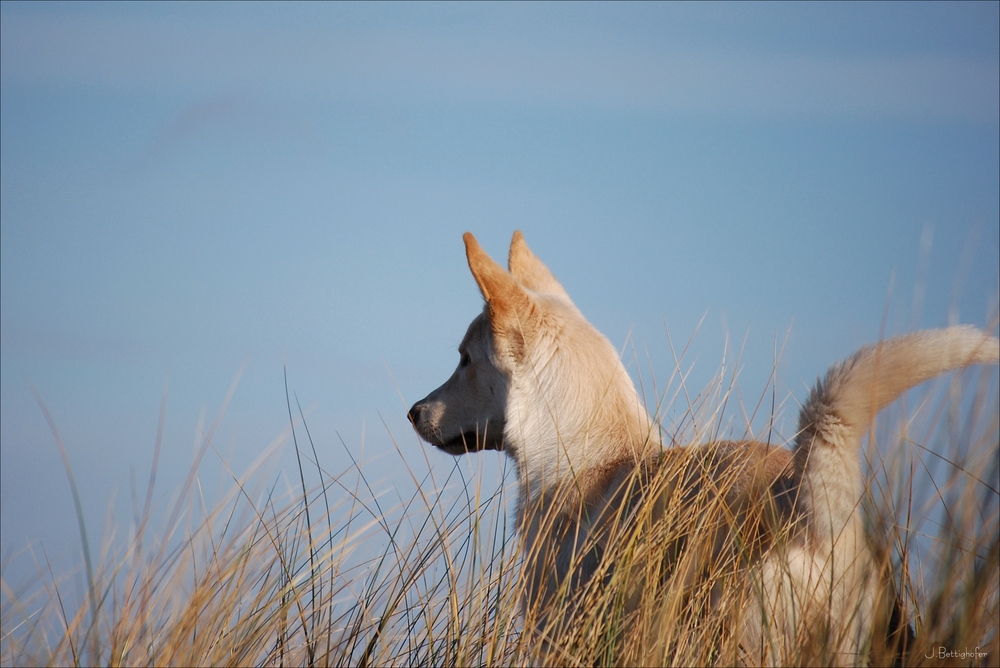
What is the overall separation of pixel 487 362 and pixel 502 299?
407 mm

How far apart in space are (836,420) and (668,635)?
89 cm

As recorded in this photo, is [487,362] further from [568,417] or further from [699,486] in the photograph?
[699,486]

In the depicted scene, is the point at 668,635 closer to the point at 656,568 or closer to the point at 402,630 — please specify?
the point at 656,568

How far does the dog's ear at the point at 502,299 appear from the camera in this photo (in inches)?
149

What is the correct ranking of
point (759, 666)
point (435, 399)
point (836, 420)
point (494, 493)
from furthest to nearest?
point (435, 399)
point (494, 493)
point (836, 420)
point (759, 666)

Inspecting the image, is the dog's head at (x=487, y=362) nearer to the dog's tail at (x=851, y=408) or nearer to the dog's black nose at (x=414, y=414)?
the dog's black nose at (x=414, y=414)

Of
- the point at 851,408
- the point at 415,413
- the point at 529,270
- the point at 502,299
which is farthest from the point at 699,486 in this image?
the point at 529,270

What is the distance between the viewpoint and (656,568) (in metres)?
Result: 2.62

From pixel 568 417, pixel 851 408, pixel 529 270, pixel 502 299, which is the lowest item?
pixel 568 417

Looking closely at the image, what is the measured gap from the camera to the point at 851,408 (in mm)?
2566

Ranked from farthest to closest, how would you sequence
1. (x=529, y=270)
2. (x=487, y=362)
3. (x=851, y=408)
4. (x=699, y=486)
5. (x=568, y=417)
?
(x=529, y=270) → (x=487, y=362) → (x=568, y=417) → (x=699, y=486) → (x=851, y=408)

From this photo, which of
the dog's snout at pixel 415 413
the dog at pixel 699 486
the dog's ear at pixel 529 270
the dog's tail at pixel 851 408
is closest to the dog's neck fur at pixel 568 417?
the dog at pixel 699 486

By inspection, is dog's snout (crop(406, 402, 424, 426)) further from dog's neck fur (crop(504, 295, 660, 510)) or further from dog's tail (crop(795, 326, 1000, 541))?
dog's tail (crop(795, 326, 1000, 541))

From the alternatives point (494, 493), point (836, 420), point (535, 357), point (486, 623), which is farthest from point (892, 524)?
point (535, 357)
